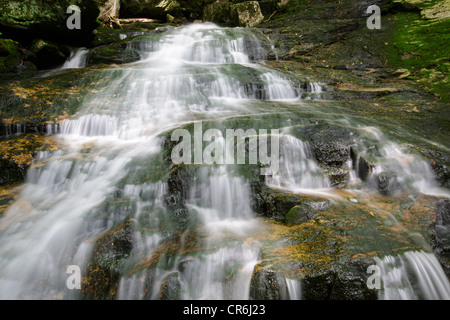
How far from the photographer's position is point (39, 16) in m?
8.38

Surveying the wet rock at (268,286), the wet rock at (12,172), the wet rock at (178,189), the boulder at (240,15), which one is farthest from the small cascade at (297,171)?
the boulder at (240,15)

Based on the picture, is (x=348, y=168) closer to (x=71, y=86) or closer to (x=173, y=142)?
(x=173, y=142)

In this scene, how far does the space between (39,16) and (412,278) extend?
11.4 m

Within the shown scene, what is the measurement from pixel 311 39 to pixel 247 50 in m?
2.78

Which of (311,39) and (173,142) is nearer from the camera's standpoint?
(173,142)

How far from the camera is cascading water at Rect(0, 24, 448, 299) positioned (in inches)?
113

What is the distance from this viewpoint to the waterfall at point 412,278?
2520 mm

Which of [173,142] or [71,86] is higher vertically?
[71,86]

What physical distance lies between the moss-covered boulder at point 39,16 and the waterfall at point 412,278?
1094cm

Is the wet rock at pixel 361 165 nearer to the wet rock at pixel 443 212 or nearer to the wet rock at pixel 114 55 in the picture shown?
the wet rock at pixel 443 212

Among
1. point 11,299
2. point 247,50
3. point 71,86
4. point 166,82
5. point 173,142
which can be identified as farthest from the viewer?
point 247,50

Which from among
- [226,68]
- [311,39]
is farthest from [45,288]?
[311,39]

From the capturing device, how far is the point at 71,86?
23.1 feet

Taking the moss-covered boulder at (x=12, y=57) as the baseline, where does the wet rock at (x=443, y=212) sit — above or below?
below
